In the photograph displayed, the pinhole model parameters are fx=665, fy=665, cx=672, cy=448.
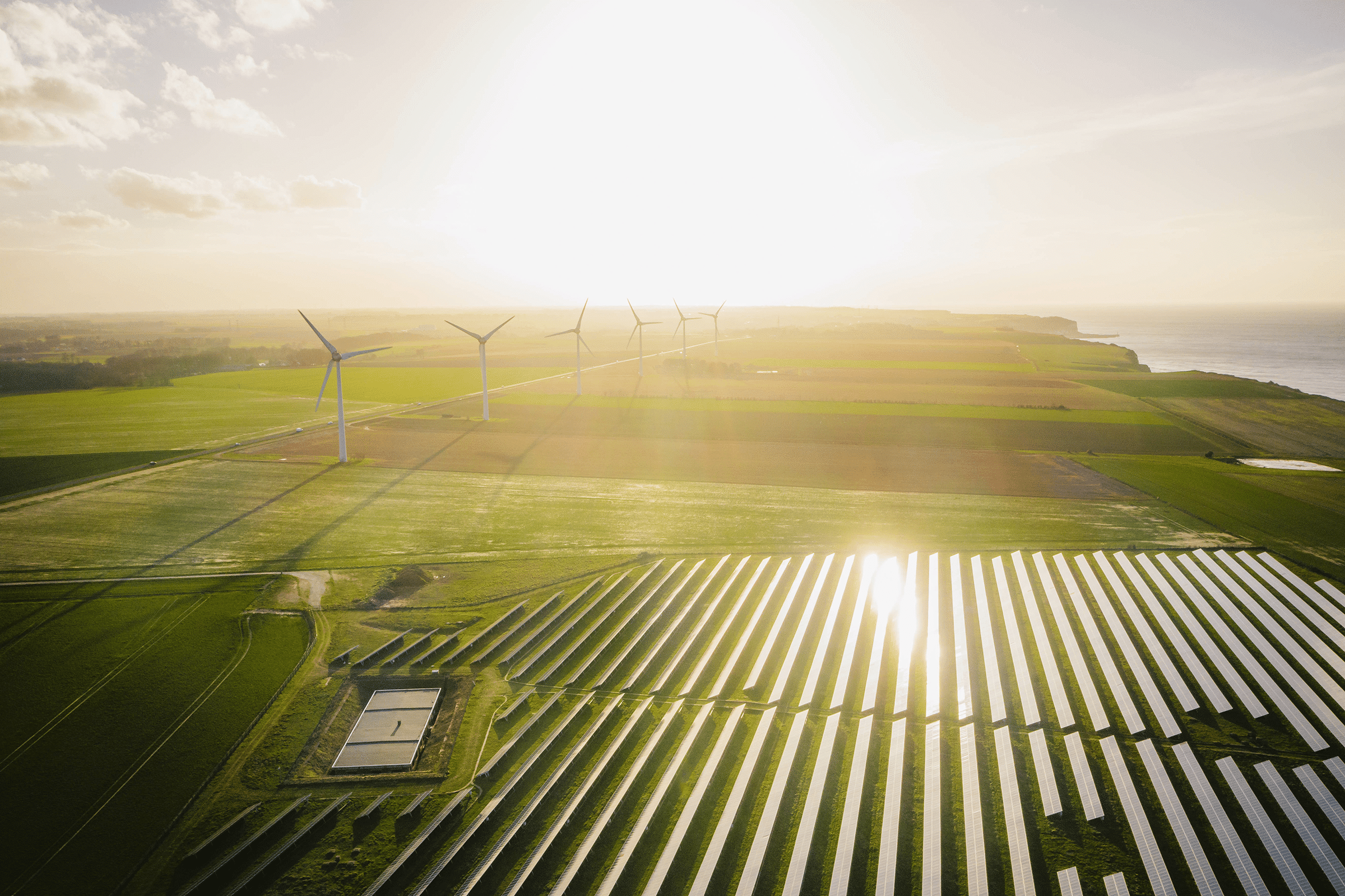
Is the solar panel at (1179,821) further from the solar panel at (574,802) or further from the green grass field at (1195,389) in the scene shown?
the green grass field at (1195,389)

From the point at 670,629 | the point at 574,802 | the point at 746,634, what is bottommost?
the point at 574,802

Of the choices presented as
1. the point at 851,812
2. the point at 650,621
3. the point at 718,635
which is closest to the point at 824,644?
the point at 718,635

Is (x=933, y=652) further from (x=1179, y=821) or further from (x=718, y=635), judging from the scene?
(x=1179, y=821)

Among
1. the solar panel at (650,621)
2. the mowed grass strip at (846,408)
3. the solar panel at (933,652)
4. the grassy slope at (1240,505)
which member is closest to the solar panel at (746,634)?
the solar panel at (650,621)

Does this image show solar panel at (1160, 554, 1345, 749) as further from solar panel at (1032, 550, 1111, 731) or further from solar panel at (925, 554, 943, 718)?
solar panel at (925, 554, 943, 718)

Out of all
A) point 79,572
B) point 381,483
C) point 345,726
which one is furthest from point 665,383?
point 345,726

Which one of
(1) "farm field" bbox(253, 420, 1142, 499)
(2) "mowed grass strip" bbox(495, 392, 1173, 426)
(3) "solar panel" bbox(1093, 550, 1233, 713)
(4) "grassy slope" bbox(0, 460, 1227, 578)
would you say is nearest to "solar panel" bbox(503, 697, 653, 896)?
(4) "grassy slope" bbox(0, 460, 1227, 578)
